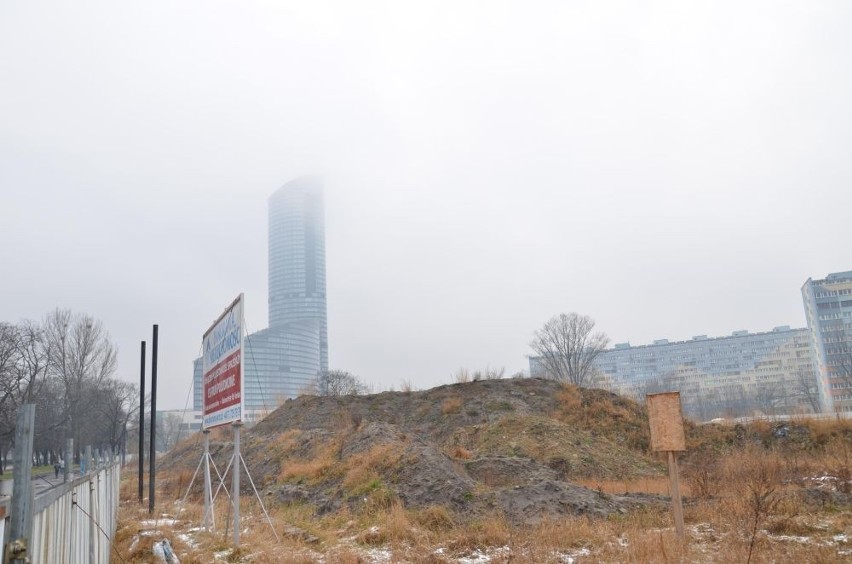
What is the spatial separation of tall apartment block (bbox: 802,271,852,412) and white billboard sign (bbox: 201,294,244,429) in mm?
103577

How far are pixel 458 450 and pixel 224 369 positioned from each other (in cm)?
1054

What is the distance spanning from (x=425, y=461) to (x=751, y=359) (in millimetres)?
143435

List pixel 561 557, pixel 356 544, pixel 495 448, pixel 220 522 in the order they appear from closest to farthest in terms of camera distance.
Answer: pixel 561 557 < pixel 356 544 < pixel 220 522 < pixel 495 448

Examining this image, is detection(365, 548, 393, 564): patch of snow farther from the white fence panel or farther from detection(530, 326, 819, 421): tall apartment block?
detection(530, 326, 819, 421): tall apartment block

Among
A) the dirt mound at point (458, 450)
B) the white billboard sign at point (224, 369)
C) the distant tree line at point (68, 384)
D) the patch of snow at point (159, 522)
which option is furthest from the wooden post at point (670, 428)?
the distant tree line at point (68, 384)

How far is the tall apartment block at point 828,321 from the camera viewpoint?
96.3 metres

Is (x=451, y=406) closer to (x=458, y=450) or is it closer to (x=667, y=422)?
(x=458, y=450)

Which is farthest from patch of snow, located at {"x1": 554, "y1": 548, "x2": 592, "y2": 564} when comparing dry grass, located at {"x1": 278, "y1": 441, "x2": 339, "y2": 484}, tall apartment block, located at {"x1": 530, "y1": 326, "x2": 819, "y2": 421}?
tall apartment block, located at {"x1": 530, "y1": 326, "x2": 819, "y2": 421}

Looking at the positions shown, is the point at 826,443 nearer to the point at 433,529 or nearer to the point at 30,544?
the point at 433,529

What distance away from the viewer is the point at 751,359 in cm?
13962

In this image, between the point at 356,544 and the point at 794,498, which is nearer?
the point at 356,544

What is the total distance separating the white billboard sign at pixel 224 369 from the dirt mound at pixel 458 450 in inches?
160

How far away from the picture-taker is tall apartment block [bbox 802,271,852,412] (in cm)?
9631

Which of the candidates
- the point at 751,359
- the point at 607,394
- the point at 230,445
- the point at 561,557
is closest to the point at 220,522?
the point at 561,557
